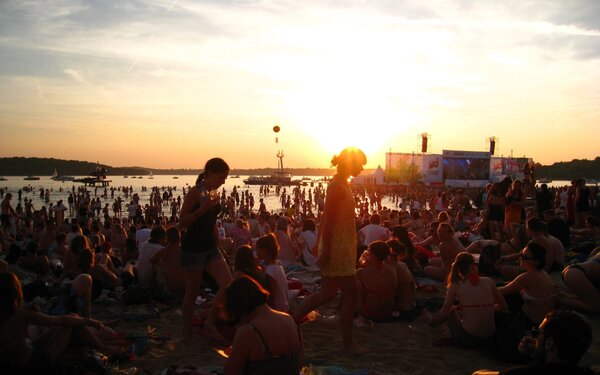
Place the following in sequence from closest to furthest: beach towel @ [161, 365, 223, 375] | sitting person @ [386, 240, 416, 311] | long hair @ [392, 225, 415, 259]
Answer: beach towel @ [161, 365, 223, 375] < sitting person @ [386, 240, 416, 311] < long hair @ [392, 225, 415, 259]

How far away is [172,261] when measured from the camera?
6.89 metres

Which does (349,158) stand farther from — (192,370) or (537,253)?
(192,370)

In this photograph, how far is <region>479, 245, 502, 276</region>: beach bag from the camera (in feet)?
25.8

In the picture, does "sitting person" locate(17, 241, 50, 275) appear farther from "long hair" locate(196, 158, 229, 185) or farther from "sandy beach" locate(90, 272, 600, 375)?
"long hair" locate(196, 158, 229, 185)

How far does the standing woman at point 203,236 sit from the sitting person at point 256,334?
1.93 meters

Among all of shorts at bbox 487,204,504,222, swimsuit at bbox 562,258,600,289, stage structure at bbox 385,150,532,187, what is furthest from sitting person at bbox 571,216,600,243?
stage structure at bbox 385,150,532,187

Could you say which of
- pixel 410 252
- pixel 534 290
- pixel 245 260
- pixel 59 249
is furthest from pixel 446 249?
pixel 59 249

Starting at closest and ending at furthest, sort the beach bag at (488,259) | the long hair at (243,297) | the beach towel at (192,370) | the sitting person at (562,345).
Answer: the sitting person at (562,345) → the long hair at (243,297) → the beach towel at (192,370) → the beach bag at (488,259)

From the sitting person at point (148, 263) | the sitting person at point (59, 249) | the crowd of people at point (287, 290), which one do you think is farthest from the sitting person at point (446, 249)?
the sitting person at point (59, 249)

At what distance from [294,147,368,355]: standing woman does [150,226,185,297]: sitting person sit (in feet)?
9.74

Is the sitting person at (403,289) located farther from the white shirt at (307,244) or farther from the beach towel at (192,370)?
the white shirt at (307,244)

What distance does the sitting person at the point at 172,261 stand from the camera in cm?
686

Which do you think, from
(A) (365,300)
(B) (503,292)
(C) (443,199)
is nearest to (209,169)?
(A) (365,300)

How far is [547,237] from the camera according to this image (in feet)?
24.9
